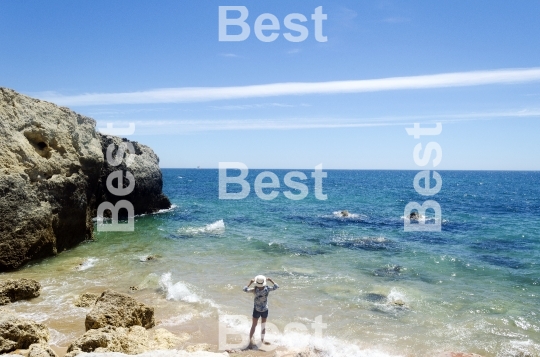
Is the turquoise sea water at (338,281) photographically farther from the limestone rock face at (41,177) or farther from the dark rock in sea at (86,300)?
the limestone rock face at (41,177)

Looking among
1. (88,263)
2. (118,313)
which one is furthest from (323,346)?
(88,263)

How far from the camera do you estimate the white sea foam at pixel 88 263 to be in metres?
16.0

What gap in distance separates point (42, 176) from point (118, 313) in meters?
10.5

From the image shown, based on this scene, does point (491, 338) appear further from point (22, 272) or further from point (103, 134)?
point (103, 134)

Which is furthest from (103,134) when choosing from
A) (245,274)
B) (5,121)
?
(245,274)

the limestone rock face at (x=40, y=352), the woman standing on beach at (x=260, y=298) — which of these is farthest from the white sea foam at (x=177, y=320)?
the limestone rock face at (x=40, y=352)

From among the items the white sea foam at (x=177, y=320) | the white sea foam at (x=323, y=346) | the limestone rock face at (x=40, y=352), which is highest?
the limestone rock face at (x=40, y=352)

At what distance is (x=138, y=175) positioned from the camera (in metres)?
30.5

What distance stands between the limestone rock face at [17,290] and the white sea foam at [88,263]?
3.61 meters

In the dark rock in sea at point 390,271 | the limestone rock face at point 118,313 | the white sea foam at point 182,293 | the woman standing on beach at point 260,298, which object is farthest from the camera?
the dark rock in sea at point 390,271

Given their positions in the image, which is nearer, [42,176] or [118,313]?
[118,313]

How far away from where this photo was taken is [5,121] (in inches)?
645

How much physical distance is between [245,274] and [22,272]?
850 cm

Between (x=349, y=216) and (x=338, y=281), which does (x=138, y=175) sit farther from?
(x=338, y=281)
